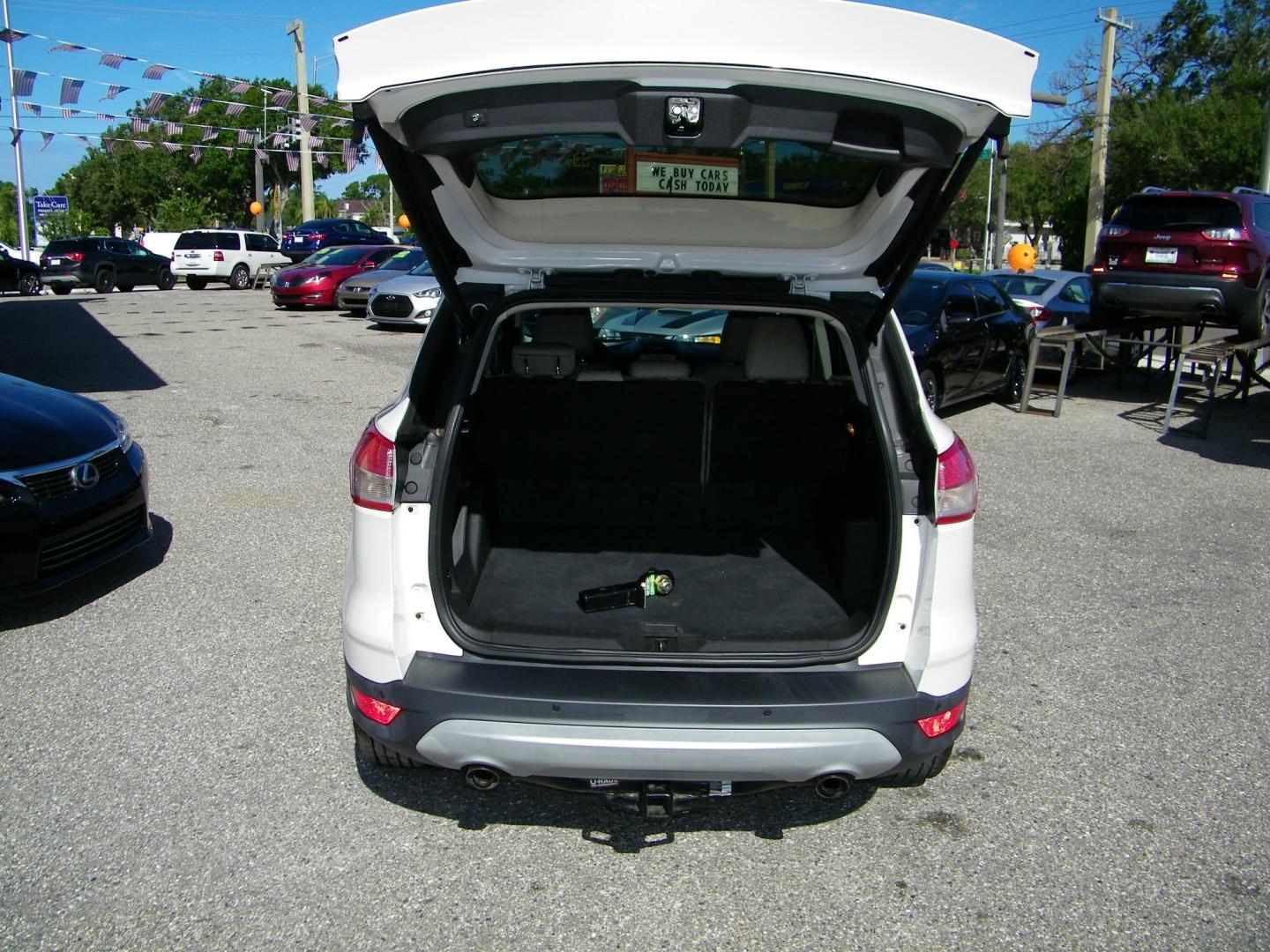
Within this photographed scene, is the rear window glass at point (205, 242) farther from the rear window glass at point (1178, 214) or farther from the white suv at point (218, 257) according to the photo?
the rear window glass at point (1178, 214)

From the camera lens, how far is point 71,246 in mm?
26359

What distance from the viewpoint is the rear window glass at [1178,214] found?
9.97 meters

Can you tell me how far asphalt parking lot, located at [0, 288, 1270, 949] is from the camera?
2670 mm

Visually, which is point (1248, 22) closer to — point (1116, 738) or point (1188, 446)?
point (1188, 446)

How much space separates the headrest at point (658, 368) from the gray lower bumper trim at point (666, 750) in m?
1.82

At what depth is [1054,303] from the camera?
13266mm

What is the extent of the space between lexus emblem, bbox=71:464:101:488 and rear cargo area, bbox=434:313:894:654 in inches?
83.7

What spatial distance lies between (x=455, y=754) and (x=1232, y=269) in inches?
406

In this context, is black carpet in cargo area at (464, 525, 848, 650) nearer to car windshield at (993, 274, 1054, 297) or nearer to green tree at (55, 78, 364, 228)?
car windshield at (993, 274, 1054, 297)

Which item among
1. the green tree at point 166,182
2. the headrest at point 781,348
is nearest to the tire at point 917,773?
the headrest at point 781,348

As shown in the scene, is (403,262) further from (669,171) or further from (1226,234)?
(669,171)

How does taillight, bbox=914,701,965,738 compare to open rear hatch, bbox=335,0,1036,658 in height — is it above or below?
below

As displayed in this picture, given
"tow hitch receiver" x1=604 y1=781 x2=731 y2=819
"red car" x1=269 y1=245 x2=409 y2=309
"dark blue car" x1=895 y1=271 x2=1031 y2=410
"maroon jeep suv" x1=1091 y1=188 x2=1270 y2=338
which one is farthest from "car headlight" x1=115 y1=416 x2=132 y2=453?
"red car" x1=269 y1=245 x2=409 y2=309

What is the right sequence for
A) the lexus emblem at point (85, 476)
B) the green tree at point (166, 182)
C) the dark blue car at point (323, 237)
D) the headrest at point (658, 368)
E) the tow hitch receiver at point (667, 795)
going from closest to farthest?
the tow hitch receiver at point (667, 795)
the headrest at point (658, 368)
the lexus emblem at point (85, 476)
the dark blue car at point (323, 237)
the green tree at point (166, 182)
